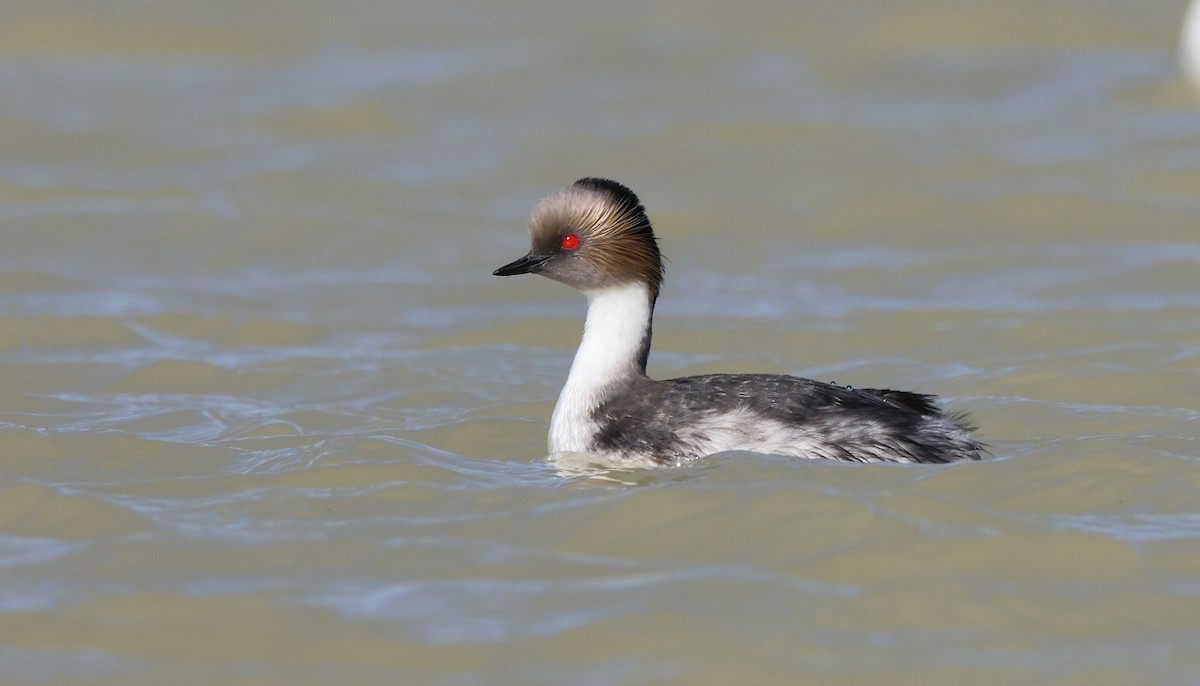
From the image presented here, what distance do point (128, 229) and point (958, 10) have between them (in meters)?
8.96

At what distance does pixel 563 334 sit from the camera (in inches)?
420

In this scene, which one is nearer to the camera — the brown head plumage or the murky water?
the murky water

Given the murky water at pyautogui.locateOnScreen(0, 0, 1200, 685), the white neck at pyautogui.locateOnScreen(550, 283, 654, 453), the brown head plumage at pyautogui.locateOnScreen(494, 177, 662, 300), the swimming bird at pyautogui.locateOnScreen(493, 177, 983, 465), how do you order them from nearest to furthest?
the murky water at pyautogui.locateOnScreen(0, 0, 1200, 685) < the swimming bird at pyautogui.locateOnScreen(493, 177, 983, 465) < the white neck at pyautogui.locateOnScreen(550, 283, 654, 453) < the brown head plumage at pyautogui.locateOnScreen(494, 177, 662, 300)

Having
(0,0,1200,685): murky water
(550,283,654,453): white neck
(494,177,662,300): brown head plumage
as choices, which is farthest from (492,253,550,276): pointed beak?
(0,0,1200,685): murky water

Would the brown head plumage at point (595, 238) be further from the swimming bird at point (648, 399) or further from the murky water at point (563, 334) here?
the murky water at point (563, 334)

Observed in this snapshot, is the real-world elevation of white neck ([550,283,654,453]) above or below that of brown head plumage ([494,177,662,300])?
below

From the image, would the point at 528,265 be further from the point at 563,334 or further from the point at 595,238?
the point at 563,334

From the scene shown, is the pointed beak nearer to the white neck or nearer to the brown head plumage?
the brown head plumage

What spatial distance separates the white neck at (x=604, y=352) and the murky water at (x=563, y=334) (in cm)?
30

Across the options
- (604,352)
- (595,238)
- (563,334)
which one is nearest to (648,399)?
(604,352)

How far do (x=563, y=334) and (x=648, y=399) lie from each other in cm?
312

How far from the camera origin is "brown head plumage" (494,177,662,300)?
790cm

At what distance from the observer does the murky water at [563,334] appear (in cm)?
595

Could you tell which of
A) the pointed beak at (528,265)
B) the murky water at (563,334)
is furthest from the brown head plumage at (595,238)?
the murky water at (563,334)
